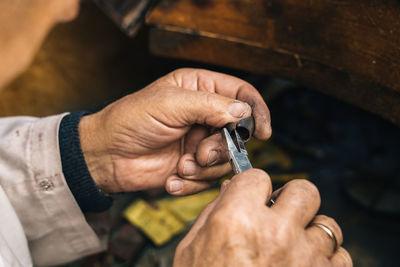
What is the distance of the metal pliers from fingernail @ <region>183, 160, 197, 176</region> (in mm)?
161

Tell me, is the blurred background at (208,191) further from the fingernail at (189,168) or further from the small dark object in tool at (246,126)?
the small dark object in tool at (246,126)

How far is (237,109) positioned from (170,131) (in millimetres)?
233

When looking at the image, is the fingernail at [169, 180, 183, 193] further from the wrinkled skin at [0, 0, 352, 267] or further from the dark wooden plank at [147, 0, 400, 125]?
the dark wooden plank at [147, 0, 400, 125]

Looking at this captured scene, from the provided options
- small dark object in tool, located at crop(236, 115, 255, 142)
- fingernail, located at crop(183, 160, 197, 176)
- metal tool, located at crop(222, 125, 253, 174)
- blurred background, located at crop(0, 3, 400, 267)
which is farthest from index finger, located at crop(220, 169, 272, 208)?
blurred background, located at crop(0, 3, 400, 267)

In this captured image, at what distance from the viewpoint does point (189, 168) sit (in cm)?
101

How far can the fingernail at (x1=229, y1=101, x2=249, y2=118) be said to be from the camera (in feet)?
2.84

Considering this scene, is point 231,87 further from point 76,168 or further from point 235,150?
point 76,168

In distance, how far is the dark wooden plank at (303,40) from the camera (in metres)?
0.80

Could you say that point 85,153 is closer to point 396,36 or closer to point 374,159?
point 396,36

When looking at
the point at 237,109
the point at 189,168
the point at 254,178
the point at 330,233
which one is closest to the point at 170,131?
the point at 189,168

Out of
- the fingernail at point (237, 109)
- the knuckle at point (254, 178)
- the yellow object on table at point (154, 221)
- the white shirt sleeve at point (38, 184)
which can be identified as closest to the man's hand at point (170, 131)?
the fingernail at point (237, 109)

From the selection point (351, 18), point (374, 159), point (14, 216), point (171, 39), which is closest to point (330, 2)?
point (351, 18)

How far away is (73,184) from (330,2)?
2.81ft

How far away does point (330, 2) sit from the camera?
84 cm
